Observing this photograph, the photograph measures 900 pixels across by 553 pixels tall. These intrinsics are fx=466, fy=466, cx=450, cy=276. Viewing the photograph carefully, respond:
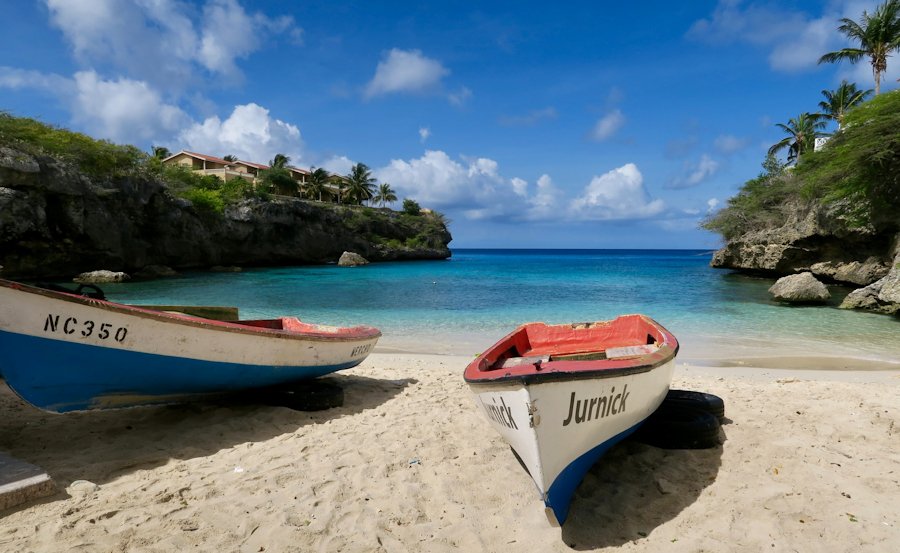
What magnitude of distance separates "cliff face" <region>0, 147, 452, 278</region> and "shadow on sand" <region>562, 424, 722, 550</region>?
3252 cm

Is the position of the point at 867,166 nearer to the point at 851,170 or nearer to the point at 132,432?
the point at 851,170

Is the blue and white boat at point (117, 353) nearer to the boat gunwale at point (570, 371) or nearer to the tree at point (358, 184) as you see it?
the boat gunwale at point (570, 371)

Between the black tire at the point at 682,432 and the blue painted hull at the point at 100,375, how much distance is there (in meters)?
4.50

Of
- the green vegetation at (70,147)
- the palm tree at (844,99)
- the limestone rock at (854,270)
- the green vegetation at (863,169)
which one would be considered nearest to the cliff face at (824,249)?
the limestone rock at (854,270)

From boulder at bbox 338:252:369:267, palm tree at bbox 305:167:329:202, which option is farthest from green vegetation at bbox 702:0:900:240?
palm tree at bbox 305:167:329:202

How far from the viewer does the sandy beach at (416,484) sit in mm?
3398

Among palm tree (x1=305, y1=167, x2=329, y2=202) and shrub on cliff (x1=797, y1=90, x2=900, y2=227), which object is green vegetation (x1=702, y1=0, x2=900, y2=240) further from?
palm tree (x1=305, y1=167, x2=329, y2=202)

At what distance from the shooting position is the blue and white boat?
4.20m

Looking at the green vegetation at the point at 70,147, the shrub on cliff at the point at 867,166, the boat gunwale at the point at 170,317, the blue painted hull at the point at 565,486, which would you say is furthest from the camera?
the green vegetation at the point at 70,147

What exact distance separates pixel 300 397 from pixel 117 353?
215cm

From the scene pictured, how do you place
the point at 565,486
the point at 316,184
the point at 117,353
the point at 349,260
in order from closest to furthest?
the point at 565,486
the point at 117,353
the point at 349,260
the point at 316,184

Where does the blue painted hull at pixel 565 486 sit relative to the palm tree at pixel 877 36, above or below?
below

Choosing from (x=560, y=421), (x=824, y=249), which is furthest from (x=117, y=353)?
(x=824, y=249)

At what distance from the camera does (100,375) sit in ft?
15.2
